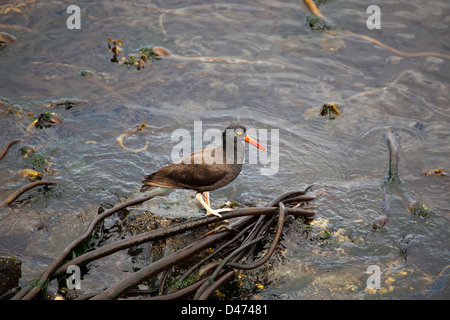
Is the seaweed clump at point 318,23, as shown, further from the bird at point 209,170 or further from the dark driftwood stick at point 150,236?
the dark driftwood stick at point 150,236

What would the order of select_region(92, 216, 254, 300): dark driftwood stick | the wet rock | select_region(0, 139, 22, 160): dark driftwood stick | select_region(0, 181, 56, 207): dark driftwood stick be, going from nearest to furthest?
select_region(92, 216, 254, 300): dark driftwood stick → the wet rock → select_region(0, 181, 56, 207): dark driftwood stick → select_region(0, 139, 22, 160): dark driftwood stick

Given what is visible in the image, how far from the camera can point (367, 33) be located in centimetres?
901

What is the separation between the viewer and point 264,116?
7500 millimetres

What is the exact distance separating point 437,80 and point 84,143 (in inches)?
243

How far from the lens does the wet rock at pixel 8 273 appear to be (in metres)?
4.32

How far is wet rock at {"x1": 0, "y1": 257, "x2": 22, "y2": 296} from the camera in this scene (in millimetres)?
4324

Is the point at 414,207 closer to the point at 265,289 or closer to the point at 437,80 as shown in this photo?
the point at 265,289

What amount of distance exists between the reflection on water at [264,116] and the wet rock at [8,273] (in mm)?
192

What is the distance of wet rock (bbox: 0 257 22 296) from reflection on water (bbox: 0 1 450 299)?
0.63ft

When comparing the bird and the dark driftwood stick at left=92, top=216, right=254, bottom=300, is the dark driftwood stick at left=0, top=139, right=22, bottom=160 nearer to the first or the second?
the bird

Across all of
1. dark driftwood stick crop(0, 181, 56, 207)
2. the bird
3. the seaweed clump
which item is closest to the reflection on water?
dark driftwood stick crop(0, 181, 56, 207)

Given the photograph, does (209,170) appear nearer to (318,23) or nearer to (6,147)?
(6,147)

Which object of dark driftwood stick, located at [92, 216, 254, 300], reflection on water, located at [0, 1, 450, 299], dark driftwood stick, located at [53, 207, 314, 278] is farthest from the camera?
reflection on water, located at [0, 1, 450, 299]

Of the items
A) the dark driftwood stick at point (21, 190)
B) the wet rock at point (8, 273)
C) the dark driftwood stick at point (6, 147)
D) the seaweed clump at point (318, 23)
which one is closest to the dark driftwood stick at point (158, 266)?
the wet rock at point (8, 273)
